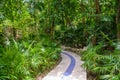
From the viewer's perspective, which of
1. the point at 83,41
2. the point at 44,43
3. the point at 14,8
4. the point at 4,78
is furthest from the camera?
the point at 83,41

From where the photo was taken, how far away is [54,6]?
840 inches

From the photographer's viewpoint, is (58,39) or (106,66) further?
(58,39)

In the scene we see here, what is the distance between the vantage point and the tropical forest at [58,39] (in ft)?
26.7

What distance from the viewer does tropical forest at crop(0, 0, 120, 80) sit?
8133 mm

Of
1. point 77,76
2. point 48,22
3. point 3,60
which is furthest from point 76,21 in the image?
point 3,60

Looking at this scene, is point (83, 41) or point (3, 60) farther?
point (83, 41)

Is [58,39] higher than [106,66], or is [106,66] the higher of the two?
[106,66]

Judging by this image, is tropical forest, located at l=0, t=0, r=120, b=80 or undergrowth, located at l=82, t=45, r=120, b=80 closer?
undergrowth, located at l=82, t=45, r=120, b=80

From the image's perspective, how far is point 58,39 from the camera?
25.5 meters

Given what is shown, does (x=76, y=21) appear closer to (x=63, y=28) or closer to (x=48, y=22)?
(x=63, y=28)

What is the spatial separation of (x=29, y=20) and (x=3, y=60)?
28.8ft

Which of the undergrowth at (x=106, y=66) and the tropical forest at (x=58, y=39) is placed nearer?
the undergrowth at (x=106, y=66)

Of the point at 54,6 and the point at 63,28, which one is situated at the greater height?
the point at 54,6

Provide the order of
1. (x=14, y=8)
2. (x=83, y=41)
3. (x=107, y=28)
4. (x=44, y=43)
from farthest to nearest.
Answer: (x=83, y=41), (x=44, y=43), (x=107, y=28), (x=14, y=8)
